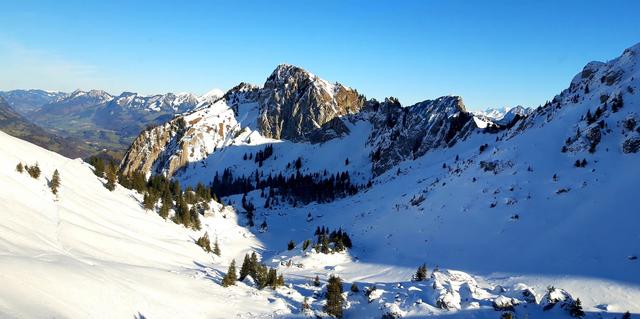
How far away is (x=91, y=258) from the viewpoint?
32062mm

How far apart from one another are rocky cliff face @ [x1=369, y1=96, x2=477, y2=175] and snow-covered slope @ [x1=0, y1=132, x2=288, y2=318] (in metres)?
96.4

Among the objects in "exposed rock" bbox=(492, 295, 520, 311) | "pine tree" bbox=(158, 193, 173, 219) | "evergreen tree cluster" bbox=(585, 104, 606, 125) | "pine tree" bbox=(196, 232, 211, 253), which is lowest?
"pine tree" bbox=(196, 232, 211, 253)

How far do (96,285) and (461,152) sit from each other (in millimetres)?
107248

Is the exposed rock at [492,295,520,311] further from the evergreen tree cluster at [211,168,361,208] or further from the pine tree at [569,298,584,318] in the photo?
the evergreen tree cluster at [211,168,361,208]

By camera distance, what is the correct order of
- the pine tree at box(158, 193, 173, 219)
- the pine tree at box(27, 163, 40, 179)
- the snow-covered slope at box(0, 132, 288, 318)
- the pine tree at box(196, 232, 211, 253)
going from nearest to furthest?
the snow-covered slope at box(0, 132, 288, 318), the pine tree at box(27, 163, 40, 179), the pine tree at box(196, 232, 211, 253), the pine tree at box(158, 193, 173, 219)

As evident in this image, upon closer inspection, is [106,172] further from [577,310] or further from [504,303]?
[577,310]

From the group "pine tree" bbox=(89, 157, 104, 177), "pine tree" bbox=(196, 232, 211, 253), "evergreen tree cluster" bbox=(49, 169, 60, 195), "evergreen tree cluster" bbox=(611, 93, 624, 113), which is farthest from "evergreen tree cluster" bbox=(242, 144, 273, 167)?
"evergreen tree cluster" bbox=(611, 93, 624, 113)

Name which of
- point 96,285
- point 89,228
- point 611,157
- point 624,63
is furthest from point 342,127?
point 96,285

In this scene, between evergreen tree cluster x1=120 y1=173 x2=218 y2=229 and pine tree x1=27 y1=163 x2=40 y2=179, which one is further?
evergreen tree cluster x1=120 y1=173 x2=218 y2=229

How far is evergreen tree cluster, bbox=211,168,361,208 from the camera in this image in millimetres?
126000

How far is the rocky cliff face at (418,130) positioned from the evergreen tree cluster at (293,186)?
729 inches

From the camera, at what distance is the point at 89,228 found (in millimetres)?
41625

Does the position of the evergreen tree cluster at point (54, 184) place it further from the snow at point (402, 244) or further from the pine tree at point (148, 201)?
the pine tree at point (148, 201)

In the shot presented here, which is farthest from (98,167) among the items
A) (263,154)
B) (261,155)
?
(263,154)
